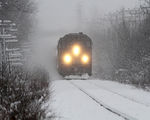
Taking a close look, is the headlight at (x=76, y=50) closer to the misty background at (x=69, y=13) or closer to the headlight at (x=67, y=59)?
the headlight at (x=67, y=59)

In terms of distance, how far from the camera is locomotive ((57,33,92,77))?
24922 millimetres

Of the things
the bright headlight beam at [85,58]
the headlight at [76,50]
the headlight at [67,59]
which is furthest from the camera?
the bright headlight beam at [85,58]

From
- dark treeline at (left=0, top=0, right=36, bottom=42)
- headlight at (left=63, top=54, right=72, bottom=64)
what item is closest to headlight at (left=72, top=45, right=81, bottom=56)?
headlight at (left=63, top=54, right=72, bottom=64)

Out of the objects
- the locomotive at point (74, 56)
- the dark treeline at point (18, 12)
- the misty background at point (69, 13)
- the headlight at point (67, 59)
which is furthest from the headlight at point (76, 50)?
the misty background at point (69, 13)

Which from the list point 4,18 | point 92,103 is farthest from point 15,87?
point 4,18

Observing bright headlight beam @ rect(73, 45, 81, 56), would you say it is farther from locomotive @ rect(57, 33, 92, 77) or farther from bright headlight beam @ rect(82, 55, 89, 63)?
bright headlight beam @ rect(82, 55, 89, 63)

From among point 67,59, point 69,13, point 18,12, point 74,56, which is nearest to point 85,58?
point 74,56

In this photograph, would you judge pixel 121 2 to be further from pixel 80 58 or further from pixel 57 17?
pixel 80 58

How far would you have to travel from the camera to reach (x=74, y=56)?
25031 mm

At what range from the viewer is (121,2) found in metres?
134

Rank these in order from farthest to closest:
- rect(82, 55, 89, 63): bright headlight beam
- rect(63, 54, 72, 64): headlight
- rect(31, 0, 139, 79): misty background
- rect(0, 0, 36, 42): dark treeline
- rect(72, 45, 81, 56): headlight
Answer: rect(31, 0, 139, 79): misty background → rect(0, 0, 36, 42): dark treeline → rect(82, 55, 89, 63): bright headlight beam → rect(72, 45, 81, 56): headlight → rect(63, 54, 72, 64): headlight

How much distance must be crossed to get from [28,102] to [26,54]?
37.6 meters

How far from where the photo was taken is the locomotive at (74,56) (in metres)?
24.9

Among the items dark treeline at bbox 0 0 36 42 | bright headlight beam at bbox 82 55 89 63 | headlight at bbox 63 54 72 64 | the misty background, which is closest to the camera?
headlight at bbox 63 54 72 64
